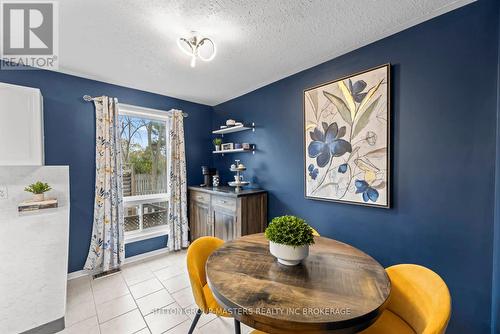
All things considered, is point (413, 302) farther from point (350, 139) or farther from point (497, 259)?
point (350, 139)

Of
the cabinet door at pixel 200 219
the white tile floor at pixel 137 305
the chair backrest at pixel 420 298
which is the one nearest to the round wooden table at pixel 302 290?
the chair backrest at pixel 420 298

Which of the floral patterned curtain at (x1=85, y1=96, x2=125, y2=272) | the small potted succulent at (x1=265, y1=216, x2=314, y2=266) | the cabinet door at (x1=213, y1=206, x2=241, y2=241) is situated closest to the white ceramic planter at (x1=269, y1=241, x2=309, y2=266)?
the small potted succulent at (x1=265, y1=216, x2=314, y2=266)

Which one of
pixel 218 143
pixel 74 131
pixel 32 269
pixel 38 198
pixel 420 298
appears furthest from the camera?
pixel 218 143

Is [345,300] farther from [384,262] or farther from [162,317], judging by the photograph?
[162,317]

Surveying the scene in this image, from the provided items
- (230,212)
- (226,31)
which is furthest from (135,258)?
(226,31)

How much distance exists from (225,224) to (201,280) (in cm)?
118

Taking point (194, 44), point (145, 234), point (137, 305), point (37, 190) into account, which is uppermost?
point (194, 44)

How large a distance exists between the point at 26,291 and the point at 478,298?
11.1ft

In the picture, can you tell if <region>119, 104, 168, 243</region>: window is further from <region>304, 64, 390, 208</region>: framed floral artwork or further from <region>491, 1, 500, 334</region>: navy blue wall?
<region>491, 1, 500, 334</region>: navy blue wall

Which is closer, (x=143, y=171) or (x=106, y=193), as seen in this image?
(x=106, y=193)

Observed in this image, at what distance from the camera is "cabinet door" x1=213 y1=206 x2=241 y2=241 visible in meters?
2.55

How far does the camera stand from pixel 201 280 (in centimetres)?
152

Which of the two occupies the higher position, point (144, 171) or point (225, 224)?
point (144, 171)

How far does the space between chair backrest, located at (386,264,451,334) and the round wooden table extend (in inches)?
7.1
